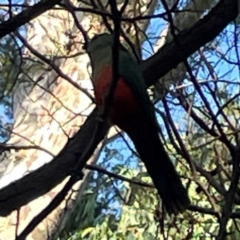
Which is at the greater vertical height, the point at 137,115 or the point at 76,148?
the point at 137,115

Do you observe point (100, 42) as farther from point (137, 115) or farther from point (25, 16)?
point (25, 16)

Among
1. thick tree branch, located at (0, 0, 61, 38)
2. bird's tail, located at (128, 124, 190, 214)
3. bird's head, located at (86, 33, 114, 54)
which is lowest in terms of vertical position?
bird's tail, located at (128, 124, 190, 214)

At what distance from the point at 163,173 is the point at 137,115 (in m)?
0.20

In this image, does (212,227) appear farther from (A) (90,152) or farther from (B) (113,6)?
(B) (113,6)

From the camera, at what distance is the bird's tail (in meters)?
1.64

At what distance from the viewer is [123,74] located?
5.97 ft

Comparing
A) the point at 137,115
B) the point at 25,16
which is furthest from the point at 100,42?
the point at 25,16

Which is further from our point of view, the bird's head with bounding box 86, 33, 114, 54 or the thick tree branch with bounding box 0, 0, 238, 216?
the bird's head with bounding box 86, 33, 114, 54

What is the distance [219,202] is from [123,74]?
62 centimetres

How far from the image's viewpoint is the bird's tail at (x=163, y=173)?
1.64 metres

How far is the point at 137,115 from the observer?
1.82 meters

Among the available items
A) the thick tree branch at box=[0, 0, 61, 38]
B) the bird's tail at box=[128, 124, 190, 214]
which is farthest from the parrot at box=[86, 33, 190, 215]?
the thick tree branch at box=[0, 0, 61, 38]

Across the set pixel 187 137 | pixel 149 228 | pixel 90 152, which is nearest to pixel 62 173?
pixel 90 152

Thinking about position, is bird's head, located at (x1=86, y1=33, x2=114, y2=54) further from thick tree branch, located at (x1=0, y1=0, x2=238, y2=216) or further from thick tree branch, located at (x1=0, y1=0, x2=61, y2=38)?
thick tree branch, located at (x1=0, y1=0, x2=61, y2=38)
